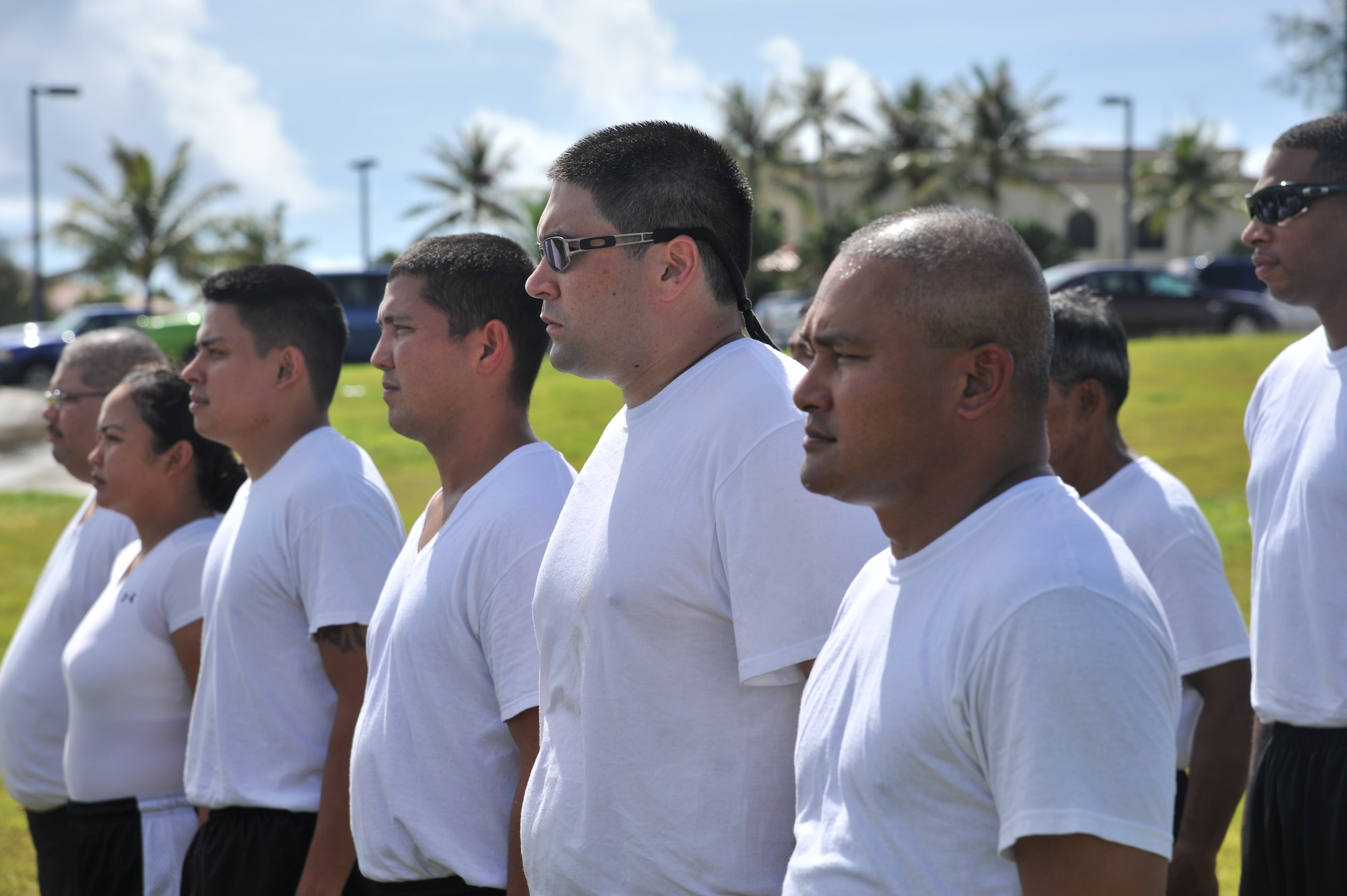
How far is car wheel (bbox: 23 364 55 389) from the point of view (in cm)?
2884

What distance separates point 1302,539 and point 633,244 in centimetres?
179

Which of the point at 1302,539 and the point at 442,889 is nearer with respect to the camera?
the point at 442,889

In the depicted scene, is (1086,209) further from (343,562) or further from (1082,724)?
(1082,724)

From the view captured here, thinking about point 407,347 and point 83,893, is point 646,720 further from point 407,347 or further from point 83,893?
point 83,893

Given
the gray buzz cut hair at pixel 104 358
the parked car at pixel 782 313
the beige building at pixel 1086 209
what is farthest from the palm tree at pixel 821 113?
the gray buzz cut hair at pixel 104 358

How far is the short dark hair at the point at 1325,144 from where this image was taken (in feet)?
10.7

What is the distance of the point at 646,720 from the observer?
2309mm

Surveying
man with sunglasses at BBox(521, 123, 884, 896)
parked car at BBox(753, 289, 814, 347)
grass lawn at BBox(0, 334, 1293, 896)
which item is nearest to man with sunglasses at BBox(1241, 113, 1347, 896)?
man with sunglasses at BBox(521, 123, 884, 896)

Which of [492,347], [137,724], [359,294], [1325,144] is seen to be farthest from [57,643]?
[359,294]

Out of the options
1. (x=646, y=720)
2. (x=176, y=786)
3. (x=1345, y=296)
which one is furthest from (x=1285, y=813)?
(x=176, y=786)

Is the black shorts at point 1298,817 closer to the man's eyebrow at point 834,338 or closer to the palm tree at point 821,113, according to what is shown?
the man's eyebrow at point 834,338

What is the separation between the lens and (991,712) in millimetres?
1637

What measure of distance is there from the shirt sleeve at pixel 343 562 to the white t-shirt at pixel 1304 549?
2.28m

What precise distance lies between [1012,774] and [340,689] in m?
2.25
